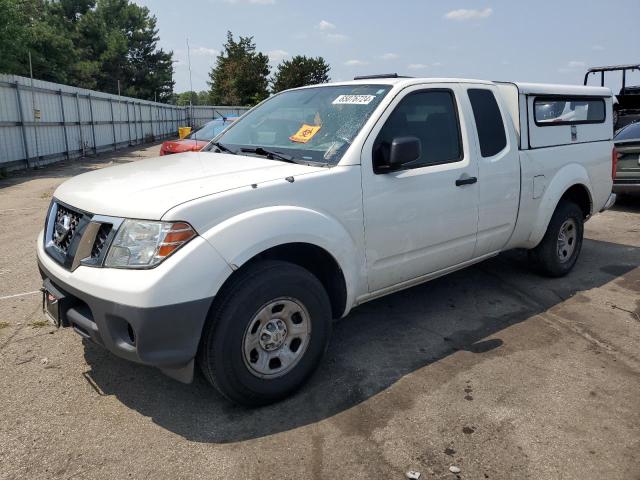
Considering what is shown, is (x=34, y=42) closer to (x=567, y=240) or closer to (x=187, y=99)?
(x=567, y=240)

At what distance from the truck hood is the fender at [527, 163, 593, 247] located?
260 centimetres

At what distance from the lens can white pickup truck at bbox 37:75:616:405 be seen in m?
2.62

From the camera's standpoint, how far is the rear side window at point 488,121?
4.22m

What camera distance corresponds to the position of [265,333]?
9.73 ft

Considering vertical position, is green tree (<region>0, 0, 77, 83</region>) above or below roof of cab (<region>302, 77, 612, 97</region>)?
above

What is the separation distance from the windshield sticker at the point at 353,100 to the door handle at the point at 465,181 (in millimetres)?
908

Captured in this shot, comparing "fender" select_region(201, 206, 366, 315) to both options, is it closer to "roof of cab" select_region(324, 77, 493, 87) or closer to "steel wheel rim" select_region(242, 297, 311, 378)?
"steel wheel rim" select_region(242, 297, 311, 378)

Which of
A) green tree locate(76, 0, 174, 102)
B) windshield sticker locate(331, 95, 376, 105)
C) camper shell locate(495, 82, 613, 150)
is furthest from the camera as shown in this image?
green tree locate(76, 0, 174, 102)

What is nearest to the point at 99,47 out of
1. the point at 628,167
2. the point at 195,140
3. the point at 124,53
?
the point at 124,53

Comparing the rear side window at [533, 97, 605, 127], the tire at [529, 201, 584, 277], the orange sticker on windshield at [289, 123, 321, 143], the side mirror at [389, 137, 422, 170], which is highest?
the rear side window at [533, 97, 605, 127]

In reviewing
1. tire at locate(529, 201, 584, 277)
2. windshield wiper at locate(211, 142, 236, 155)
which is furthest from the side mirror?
tire at locate(529, 201, 584, 277)

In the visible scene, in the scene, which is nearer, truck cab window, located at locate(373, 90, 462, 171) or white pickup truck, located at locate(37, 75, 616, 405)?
white pickup truck, located at locate(37, 75, 616, 405)

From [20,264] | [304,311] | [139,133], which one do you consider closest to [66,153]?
[139,133]

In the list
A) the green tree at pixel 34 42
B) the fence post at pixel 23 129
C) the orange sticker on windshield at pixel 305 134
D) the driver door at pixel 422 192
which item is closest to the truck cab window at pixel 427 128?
the driver door at pixel 422 192
